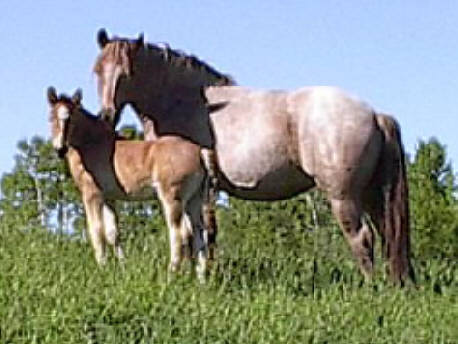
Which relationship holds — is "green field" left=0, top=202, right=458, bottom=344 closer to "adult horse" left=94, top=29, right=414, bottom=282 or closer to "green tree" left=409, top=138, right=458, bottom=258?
"adult horse" left=94, top=29, right=414, bottom=282

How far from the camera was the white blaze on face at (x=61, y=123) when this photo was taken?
40.2ft

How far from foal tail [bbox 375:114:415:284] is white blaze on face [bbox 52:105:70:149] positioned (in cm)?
302

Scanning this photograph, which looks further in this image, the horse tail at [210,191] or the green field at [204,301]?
the horse tail at [210,191]

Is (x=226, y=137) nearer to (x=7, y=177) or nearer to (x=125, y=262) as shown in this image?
(x=125, y=262)

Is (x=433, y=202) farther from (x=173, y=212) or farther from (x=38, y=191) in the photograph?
(x=173, y=212)

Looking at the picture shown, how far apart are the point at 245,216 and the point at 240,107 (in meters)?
18.0

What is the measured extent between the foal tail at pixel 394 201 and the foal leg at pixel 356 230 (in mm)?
208

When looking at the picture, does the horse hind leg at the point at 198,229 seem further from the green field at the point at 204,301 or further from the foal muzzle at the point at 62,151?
the foal muzzle at the point at 62,151

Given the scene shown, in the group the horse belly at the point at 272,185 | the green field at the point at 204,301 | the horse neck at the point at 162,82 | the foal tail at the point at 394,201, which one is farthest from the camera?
the horse neck at the point at 162,82

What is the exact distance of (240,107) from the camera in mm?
12672

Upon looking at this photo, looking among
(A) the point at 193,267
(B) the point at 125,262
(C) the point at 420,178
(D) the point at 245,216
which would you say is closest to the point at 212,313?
(B) the point at 125,262

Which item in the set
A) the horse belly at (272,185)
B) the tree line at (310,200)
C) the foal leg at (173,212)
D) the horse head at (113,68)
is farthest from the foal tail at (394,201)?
the tree line at (310,200)

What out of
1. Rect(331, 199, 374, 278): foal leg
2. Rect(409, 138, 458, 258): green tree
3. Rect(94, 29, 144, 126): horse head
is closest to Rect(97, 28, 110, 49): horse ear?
Rect(94, 29, 144, 126): horse head

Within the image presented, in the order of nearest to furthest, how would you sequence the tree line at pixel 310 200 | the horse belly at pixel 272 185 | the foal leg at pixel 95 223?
the foal leg at pixel 95 223
the horse belly at pixel 272 185
the tree line at pixel 310 200
